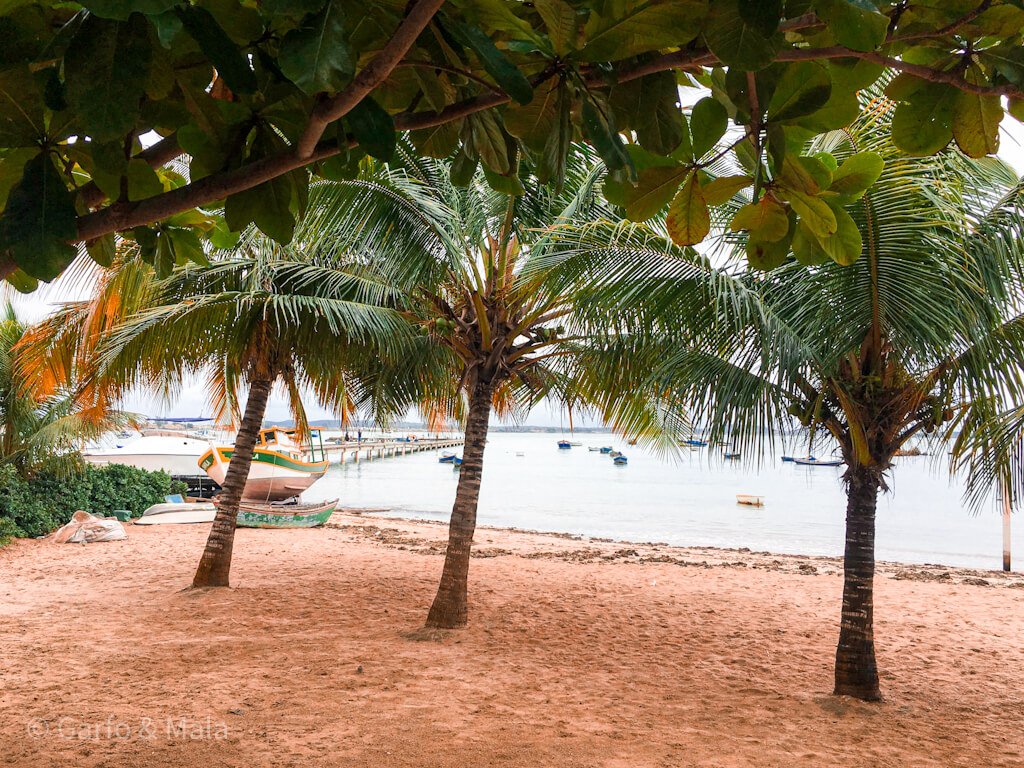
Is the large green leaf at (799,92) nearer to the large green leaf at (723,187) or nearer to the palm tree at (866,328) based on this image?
the large green leaf at (723,187)

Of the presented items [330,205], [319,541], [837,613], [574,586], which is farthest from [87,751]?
[319,541]

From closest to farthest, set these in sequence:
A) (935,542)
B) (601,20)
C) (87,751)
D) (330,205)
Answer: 1. (601,20)
2. (87,751)
3. (330,205)
4. (935,542)

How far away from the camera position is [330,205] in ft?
21.5

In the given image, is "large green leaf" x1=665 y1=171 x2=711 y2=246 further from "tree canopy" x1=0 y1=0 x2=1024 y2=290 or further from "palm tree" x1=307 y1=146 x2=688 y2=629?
"palm tree" x1=307 y1=146 x2=688 y2=629

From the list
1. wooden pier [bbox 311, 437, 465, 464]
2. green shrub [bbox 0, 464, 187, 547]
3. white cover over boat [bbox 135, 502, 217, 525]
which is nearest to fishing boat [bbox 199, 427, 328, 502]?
green shrub [bbox 0, 464, 187, 547]

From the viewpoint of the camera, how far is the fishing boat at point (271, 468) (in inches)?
682

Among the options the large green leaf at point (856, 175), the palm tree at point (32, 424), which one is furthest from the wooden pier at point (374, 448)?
the large green leaf at point (856, 175)

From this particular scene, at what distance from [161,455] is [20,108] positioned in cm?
2255

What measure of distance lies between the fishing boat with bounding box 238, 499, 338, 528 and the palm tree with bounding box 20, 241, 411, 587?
591 cm

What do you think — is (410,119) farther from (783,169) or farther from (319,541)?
(319,541)

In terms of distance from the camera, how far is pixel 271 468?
17422 millimetres

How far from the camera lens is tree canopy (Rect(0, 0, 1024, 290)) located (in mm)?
947

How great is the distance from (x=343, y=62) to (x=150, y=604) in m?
7.94

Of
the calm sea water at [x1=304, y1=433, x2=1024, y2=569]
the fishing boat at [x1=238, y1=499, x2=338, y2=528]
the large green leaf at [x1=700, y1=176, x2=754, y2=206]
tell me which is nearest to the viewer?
the large green leaf at [x1=700, y1=176, x2=754, y2=206]
